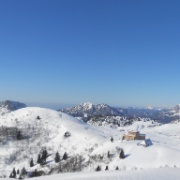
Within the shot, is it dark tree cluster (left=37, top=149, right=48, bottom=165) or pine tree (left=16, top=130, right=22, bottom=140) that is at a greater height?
pine tree (left=16, top=130, right=22, bottom=140)

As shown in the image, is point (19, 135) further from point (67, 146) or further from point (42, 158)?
point (42, 158)

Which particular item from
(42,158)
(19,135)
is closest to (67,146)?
(42,158)

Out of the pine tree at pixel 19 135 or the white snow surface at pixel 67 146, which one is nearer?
the white snow surface at pixel 67 146

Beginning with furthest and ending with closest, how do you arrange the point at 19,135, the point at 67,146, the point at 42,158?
the point at 19,135 < the point at 67,146 < the point at 42,158

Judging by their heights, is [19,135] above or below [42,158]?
above

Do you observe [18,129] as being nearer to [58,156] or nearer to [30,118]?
[30,118]

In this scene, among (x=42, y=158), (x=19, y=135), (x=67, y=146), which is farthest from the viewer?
(x=19, y=135)

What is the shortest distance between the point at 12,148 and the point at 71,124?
1475 inches

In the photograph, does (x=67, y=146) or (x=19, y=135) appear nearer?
(x=67, y=146)

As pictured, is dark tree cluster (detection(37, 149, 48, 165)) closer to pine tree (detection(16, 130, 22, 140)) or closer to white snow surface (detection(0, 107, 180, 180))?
white snow surface (detection(0, 107, 180, 180))

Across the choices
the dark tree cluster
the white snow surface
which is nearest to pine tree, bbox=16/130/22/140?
the white snow surface

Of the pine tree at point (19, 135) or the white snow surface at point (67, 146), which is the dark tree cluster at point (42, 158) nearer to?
the white snow surface at point (67, 146)

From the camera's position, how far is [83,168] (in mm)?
96625

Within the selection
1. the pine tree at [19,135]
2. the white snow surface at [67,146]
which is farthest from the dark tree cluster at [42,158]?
the pine tree at [19,135]
